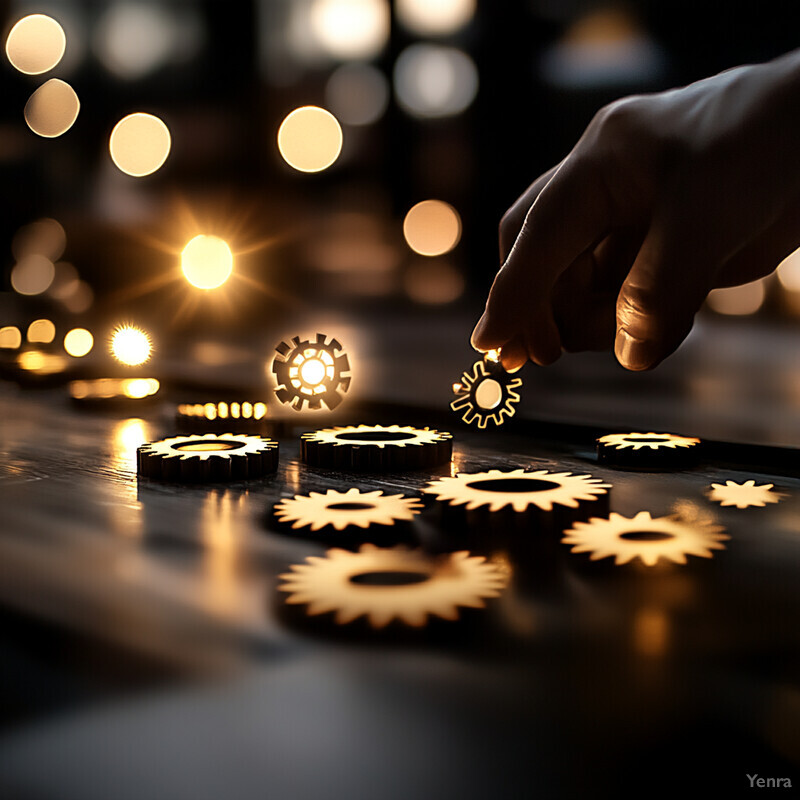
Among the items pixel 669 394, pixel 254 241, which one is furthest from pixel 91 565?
pixel 254 241

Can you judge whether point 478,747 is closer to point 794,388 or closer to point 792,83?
point 792,83

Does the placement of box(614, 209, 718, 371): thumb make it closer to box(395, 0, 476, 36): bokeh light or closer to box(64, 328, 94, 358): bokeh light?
box(395, 0, 476, 36): bokeh light

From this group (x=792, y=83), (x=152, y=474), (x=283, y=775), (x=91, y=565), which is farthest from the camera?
(x=152, y=474)

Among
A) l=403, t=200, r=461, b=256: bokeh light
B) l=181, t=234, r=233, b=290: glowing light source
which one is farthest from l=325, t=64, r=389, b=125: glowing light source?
l=181, t=234, r=233, b=290: glowing light source

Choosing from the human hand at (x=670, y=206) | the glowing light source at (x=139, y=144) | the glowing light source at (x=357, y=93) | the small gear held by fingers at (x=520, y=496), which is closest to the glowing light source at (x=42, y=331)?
the glowing light source at (x=139, y=144)

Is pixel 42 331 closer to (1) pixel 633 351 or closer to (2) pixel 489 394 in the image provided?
(2) pixel 489 394

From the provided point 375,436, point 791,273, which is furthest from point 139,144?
point 791,273
